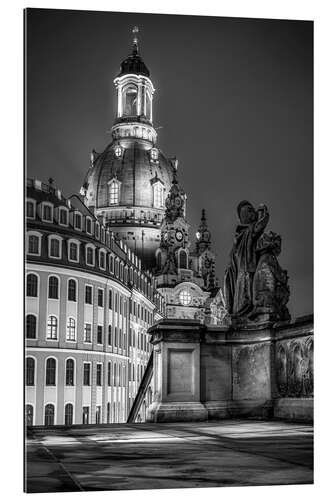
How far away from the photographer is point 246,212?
11.6 metres

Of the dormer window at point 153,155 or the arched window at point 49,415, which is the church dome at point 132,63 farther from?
the dormer window at point 153,155

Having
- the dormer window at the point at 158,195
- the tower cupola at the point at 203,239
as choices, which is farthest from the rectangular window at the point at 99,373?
the tower cupola at the point at 203,239

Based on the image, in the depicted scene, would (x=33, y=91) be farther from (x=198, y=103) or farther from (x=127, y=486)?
(x=127, y=486)

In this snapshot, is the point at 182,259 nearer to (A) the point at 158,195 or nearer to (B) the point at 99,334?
(A) the point at 158,195

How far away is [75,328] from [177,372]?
43.8m

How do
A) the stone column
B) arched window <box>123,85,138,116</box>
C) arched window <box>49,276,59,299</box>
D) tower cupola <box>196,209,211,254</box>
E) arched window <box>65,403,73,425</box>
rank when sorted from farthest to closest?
arched window <box>123,85,138,116</box>, tower cupola <box>196,209,211,254</box>, arched window <box>49,276,59,299</box>, arched window <box>65,403,73,425</box>, the stone column

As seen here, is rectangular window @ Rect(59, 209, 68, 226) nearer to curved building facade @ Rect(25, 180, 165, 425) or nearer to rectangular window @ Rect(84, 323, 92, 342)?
curved building facade @ Rect(25, 180, 165, 425)

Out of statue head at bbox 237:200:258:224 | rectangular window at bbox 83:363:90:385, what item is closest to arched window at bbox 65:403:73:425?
rectangular window at bbox 83:363:90:385

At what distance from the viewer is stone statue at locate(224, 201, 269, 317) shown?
11.5 metres

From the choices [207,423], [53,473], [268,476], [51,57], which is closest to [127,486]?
[53,473]

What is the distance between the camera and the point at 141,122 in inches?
4838

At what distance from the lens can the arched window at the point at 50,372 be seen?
163ft

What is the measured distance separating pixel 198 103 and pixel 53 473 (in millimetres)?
5840

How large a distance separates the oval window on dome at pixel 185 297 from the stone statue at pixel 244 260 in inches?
3768
